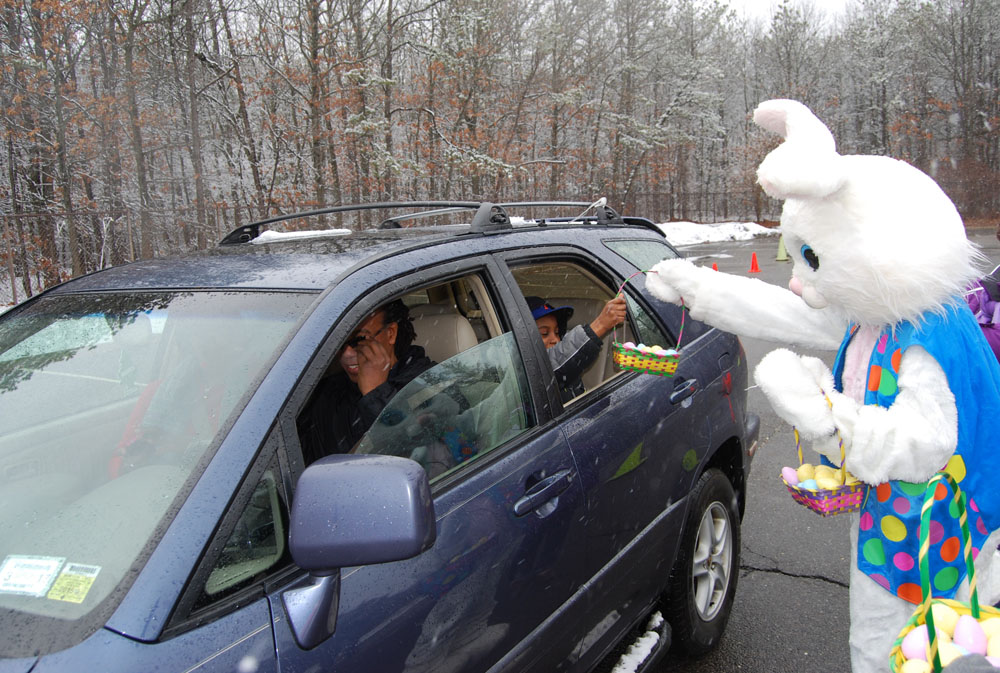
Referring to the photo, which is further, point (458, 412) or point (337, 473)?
point (458, 412)

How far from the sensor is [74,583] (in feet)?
3.79

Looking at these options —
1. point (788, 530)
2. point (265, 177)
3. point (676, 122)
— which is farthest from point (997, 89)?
point (788, 530)

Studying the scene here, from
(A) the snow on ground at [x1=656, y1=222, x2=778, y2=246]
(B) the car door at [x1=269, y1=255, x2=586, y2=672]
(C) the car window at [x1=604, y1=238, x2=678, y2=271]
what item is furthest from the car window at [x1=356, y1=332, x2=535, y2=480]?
(A) the snow on ground at [x1=656, y1=222, x2=778, y2=246]

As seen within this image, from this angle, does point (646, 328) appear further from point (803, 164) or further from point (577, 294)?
point (803, 164)

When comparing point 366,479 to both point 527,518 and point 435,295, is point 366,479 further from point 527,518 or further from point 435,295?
point 435,295

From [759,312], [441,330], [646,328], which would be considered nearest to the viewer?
[759,312]

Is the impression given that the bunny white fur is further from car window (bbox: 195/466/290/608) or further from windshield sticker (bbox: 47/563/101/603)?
windshield sticker (bbox: 47/563/101/603)

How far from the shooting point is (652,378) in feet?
8.30

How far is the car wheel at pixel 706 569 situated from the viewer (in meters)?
2.57

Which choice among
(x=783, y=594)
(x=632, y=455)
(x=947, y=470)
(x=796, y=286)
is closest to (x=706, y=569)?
(x=783, y=594)

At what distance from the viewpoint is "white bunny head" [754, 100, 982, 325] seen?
165 centimetres

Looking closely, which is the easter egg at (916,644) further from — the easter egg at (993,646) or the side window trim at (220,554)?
the side window trim at (220,554)

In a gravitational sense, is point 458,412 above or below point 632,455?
above

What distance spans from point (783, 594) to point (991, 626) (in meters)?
1.97
